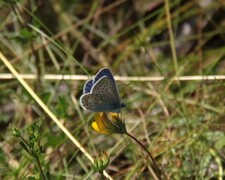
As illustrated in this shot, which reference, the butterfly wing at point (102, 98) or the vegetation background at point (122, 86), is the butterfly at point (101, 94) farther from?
the vegetation background at point (122, 86)

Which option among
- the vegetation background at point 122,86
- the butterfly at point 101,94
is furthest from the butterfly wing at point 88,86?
the vegetation background at point 122,86

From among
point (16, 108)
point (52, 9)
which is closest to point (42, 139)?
point (16, 108)

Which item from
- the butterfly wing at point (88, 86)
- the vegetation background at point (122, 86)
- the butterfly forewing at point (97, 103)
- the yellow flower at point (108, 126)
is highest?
the butterfly wing at point (88, 86)

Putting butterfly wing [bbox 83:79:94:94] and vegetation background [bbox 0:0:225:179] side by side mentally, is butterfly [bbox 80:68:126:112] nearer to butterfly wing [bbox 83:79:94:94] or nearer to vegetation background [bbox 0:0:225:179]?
butterfly wing [bbox 83:79:94:94]

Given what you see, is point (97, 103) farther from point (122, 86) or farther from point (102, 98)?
point (122, 86)

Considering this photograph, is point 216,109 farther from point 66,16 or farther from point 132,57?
point 66,16

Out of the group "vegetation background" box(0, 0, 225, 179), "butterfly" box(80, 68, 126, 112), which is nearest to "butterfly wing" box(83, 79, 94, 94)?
"butterfly" box(80, 68, 126, 112)
